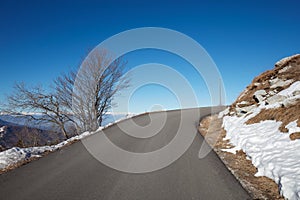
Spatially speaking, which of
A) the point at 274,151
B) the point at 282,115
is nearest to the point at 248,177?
the point at 274,151

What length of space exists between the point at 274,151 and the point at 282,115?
249 centimetres

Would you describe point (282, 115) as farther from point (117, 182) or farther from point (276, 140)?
point (117, 182)

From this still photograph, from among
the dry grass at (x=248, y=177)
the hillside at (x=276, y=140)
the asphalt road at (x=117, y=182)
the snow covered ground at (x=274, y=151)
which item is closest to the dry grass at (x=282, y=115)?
the hillside at (x=276, y=140)

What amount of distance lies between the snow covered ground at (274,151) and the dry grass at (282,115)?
0.19 meters

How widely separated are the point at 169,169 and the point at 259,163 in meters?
2.32

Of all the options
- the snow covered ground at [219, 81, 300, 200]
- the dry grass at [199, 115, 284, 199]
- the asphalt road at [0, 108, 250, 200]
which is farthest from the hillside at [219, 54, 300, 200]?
the asphalt road at [0, 108, 250, 200]

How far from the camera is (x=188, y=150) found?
7.08 meters

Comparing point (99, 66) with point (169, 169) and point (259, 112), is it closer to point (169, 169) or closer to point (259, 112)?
point (259, 112)

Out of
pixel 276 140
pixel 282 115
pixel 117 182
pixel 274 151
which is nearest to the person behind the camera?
pixel 117 182

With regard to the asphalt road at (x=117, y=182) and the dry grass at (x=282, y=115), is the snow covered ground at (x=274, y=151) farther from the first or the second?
the asphalt road at (x=117, y=182)

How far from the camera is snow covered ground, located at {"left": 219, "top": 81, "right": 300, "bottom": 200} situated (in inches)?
151

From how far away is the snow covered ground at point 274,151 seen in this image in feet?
12.6

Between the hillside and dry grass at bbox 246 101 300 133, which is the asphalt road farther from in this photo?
dry grass at bbox 246 101 300 133

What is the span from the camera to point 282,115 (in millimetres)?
7238
